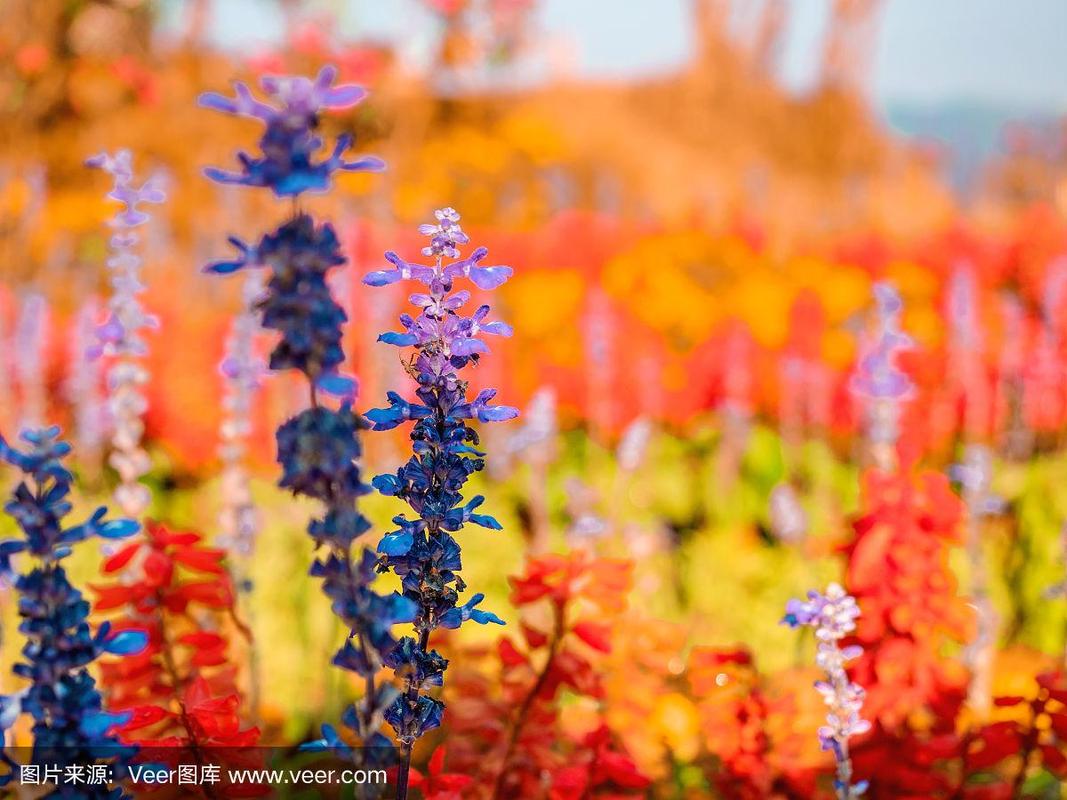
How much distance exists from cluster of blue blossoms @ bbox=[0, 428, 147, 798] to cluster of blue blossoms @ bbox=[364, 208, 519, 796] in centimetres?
28

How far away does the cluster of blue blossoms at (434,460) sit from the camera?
41.1 inches

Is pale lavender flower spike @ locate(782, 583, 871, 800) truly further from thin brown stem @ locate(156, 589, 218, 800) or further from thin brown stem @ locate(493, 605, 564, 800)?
thin brown stem @ locate(156, 589, 218, 800)

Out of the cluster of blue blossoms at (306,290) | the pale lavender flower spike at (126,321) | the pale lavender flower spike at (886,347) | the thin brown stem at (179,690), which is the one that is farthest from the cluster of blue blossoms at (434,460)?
the pale lavender flower spike at (886,347)

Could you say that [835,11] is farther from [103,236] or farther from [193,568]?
[193,568]

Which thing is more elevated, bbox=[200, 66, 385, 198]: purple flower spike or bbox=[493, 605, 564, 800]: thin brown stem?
bbox=[200, 66, 385, 198]: purple flower spike

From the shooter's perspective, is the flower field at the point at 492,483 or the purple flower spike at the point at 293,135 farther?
the flower field at the point at 492,483

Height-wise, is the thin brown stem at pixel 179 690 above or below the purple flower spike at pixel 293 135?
below

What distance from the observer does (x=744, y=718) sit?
1.56 metres

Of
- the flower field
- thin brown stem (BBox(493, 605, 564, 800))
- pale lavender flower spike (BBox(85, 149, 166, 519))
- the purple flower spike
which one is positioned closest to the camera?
the purple flower spike

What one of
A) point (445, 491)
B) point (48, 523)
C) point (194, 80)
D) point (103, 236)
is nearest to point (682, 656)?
point (445, 491)

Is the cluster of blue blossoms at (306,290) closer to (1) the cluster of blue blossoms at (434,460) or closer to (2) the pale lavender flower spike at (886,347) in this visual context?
(1) the cluster of blue blossoms at (434,460)

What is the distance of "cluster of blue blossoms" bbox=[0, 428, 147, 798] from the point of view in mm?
887

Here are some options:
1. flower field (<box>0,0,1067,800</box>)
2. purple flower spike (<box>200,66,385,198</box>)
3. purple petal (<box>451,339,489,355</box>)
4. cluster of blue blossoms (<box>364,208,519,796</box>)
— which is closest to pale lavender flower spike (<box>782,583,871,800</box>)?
flower field (<box>0,0,1067,800</box>)

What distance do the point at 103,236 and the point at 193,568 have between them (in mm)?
9206
